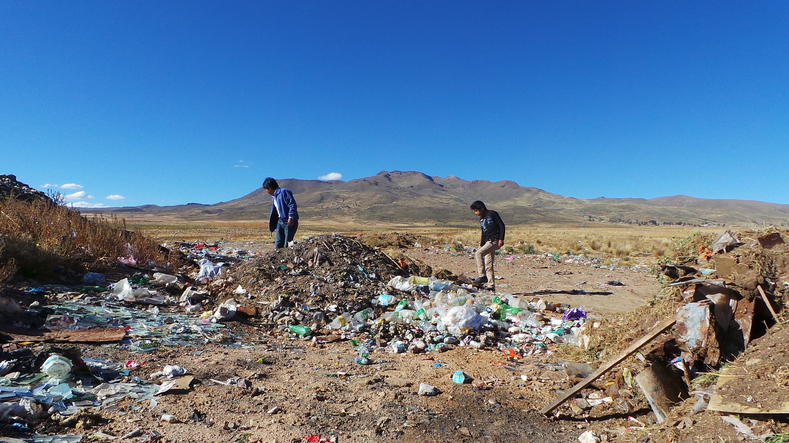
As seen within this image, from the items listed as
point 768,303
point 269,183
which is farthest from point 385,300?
point 768,303

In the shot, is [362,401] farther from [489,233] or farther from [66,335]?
[489,233]

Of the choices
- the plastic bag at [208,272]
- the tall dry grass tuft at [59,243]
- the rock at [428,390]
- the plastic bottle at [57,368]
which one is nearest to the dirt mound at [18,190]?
the tall dry grass tuft at [59,243]

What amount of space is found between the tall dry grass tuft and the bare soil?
302 centimetres

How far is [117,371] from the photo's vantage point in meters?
3.29

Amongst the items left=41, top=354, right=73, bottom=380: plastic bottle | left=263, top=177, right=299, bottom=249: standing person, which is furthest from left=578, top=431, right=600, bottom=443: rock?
left=263, top=177, right=299, bottom=249: standing person

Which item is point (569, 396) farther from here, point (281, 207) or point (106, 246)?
point (106, 246)

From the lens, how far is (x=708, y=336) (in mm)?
3072

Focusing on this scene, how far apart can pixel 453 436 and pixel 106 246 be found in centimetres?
764

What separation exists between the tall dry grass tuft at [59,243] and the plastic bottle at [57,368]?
2.68m

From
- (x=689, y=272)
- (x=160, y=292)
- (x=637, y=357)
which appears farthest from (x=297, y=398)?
(x=160, y=292)

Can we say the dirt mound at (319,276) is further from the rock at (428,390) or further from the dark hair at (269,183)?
the rock at (428,390)

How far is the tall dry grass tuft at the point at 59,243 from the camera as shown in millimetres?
5695

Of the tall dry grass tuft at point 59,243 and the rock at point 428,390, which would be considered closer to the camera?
the rock at point 428,390

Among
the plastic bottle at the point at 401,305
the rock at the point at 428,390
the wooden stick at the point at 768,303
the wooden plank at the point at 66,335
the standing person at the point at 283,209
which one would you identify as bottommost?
Answer: the rock at the point at 428,390
